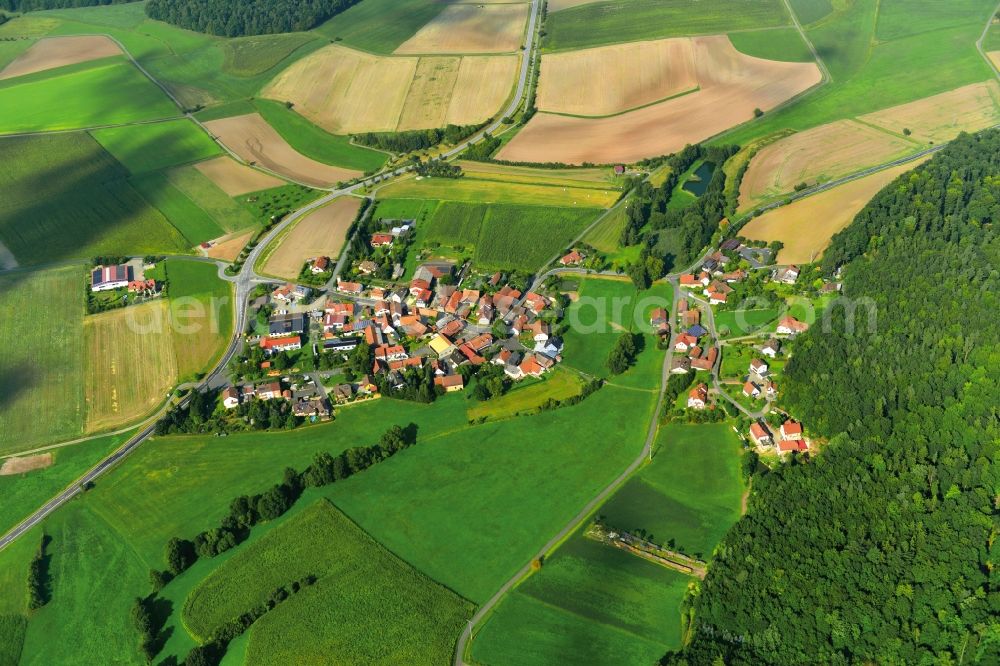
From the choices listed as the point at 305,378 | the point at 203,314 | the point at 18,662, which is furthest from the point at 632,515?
the point at 203,314

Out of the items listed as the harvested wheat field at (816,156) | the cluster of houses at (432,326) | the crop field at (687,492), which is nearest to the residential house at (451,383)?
the cluster of houses at (432,326)

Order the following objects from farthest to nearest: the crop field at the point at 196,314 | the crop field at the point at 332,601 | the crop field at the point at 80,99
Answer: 1. the crop field at the point at 80,99
2. the crop field at the point at 196,314
3. the crop field at the point at 332,601

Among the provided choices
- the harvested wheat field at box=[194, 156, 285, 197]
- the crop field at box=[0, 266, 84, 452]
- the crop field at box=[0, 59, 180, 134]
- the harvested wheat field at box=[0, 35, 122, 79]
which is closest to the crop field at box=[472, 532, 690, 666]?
the crop field at box=[0, 266, 84, 452]

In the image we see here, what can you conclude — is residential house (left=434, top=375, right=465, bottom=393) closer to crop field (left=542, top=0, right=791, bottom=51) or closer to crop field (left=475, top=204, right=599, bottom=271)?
crop field (left=475, top=204, right=599, bottom=271)

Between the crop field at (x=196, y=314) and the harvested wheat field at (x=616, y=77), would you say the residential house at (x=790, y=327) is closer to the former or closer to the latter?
the crop field at (x=196, y=314)

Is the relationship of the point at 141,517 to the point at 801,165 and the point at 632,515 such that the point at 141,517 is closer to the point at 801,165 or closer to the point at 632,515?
the point at 632,515

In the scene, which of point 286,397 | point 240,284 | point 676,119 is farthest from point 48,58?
point 286,397
